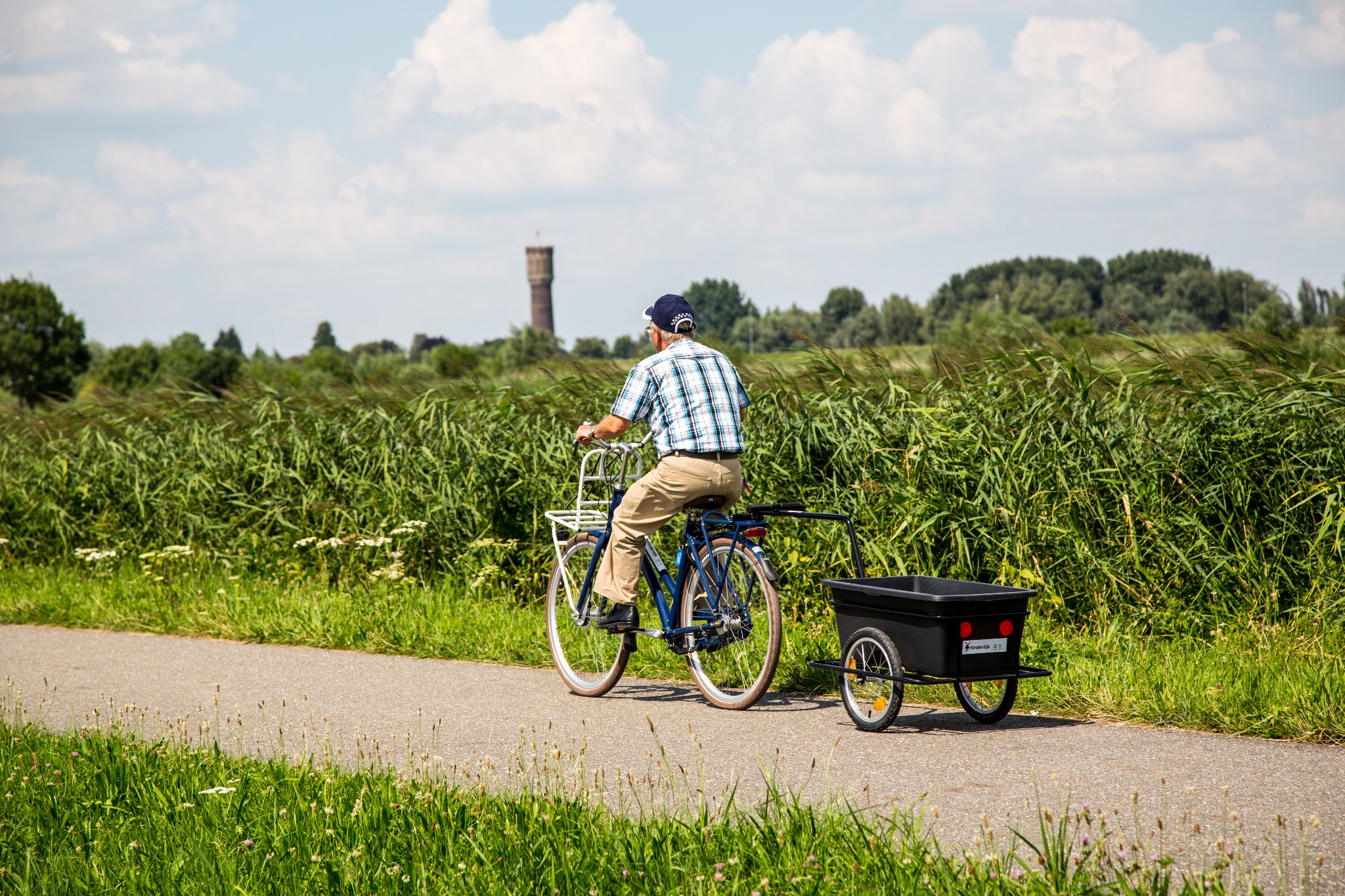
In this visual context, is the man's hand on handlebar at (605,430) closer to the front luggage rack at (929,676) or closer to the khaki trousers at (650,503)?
the khaki trousers at (650,503)

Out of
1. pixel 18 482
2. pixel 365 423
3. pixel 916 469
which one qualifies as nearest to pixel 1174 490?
pixel 916 469

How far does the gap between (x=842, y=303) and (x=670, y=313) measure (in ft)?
447

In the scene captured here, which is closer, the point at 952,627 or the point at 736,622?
the point at 952,627

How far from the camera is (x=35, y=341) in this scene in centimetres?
7138

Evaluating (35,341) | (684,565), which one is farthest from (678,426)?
(35,341)

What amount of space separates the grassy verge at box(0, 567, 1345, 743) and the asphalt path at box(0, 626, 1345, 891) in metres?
0.19

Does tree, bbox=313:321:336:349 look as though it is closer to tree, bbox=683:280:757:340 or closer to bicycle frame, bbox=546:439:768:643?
tree, bbox=683:280:757:340

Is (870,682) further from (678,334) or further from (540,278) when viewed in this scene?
(540,278)

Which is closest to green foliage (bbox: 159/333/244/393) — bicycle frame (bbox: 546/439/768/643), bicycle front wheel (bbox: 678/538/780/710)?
bicycle frame (bbox: 546/439/768/643)

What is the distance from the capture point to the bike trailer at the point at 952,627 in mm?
5438

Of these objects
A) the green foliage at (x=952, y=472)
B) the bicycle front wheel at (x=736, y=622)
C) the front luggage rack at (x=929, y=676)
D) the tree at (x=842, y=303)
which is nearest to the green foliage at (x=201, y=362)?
the green foliage at (x=952, y=472)

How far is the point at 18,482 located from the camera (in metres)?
12.8

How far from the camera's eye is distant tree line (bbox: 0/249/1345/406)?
37.6 feet

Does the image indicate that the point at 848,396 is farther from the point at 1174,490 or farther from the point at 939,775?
the point at 939,775
